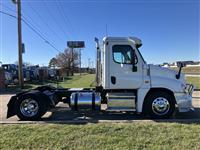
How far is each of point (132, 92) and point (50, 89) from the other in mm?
3063

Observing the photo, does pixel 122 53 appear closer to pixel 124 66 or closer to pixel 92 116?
pixel 124 66

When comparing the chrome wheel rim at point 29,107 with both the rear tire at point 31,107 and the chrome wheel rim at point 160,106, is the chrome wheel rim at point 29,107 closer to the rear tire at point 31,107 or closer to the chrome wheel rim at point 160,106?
the rear tire at point 31,107

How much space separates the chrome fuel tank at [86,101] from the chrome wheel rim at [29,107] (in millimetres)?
1184

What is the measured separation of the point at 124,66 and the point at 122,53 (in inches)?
16.4

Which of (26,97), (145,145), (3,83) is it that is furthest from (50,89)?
(3,83)

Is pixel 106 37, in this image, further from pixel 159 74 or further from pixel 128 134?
pixel 128 134

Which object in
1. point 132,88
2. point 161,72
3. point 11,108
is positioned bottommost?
point 11,108

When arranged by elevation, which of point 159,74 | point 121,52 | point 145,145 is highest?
point 121,52

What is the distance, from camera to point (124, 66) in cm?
978

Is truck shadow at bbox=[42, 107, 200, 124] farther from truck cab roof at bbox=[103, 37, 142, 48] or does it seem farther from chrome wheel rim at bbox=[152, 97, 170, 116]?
truck cab roof at bbox=[103, 37, 142, 48]

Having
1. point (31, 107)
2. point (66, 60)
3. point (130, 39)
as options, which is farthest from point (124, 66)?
point (66, 60)

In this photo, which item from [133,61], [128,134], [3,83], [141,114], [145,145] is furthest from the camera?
[3,83]

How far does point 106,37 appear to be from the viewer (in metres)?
9.91

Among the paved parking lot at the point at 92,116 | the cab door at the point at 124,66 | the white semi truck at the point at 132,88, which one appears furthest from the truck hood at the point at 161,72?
the paved parking lot at the point at 92,116
